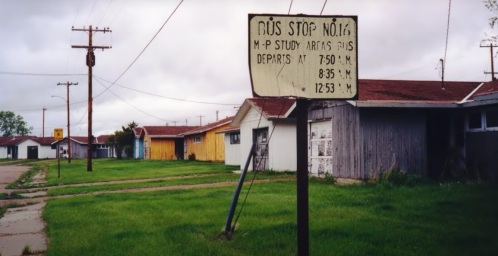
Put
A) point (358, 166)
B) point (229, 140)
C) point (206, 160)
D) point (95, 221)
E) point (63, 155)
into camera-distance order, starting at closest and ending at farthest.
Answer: point (95, 221), point (358, 166), point (229, 140), point (206, 160), point (63, 155)

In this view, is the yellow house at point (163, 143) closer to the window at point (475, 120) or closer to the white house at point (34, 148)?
the white house at point (34, 148)

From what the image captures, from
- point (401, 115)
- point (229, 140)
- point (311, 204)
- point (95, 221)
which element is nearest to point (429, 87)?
point (401, 115)

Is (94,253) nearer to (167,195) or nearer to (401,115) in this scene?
(167,195)

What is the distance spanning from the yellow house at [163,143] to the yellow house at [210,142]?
7551 millimetres

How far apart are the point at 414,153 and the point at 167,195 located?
835 cm

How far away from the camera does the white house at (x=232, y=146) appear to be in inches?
1368

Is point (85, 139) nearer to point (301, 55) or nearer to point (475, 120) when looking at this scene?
point (475, 120)

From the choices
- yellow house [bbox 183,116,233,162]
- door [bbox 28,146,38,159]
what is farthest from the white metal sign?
door [bbox 28,146,38,159]

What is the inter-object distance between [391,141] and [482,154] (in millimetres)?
2806

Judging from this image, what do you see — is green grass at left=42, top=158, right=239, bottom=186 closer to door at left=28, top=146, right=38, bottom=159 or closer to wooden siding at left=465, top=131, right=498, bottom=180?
wooden siding at left=465, top=131, right=498, bottom=180

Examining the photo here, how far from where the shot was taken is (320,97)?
436 cm

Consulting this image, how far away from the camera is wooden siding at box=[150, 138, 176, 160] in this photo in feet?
183

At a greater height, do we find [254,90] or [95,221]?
[254,90]

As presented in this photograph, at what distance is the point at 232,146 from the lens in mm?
35781
